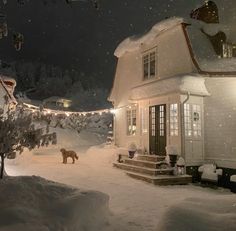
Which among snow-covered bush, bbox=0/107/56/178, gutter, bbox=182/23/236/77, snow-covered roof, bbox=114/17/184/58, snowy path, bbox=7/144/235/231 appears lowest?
snowy path, bbox=7/144/235/231

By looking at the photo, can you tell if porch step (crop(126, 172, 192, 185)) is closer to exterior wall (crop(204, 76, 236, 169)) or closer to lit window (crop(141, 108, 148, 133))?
exterior wall (crop(204, 76, 236, 169))

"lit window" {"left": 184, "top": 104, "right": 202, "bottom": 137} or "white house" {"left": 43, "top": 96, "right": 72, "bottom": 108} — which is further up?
"white house" {"left": 43, "top": 96, "right": 72, "bottom": 108}

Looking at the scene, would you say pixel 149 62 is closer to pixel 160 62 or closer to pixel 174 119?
pixel 160 62

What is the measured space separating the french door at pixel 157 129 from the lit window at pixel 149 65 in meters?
2.11

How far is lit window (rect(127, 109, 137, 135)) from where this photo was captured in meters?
18.1

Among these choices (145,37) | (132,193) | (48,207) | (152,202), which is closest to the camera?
(48,207)

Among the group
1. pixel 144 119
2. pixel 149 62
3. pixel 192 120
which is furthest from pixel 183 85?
pixel 149 62

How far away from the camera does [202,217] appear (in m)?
5.20

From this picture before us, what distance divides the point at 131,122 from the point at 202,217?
13149 mm

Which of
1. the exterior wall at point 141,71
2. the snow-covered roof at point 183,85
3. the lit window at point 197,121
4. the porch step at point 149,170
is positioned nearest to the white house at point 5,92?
the exterior wall at point 141,71

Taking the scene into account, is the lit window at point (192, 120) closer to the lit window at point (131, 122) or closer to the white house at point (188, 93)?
the white house at point (188, 93)

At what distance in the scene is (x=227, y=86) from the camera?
13.5 meters

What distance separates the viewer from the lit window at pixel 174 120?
46.0 feet

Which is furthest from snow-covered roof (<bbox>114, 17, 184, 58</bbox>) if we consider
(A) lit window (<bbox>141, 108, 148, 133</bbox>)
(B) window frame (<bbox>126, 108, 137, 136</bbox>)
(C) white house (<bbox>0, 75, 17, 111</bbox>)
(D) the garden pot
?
(C) white house (<bbox>0, 75, 17, 111</bbox>)
